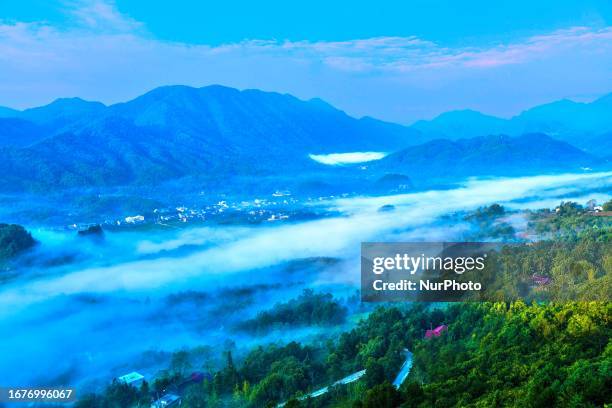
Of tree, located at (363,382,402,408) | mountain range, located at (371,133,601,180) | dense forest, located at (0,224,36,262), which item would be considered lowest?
tree, located at (363,382,402,408)

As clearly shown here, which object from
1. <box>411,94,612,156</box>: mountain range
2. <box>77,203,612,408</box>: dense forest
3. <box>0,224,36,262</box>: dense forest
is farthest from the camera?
<box>411,94,612,156</box>: mountain range

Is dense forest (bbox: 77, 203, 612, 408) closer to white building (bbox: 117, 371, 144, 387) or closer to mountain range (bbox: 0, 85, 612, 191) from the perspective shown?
white building (bbox: 117, 371, 144, 387)

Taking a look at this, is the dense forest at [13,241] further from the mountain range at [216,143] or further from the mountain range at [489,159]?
the mountain range at [489,159]

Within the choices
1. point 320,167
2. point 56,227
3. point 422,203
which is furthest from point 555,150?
point 56,227

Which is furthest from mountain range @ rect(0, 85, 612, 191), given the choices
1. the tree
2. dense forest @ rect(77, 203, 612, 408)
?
the tree

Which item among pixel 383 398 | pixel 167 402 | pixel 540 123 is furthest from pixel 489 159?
pixel 383 398

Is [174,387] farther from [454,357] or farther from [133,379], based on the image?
[454,357]
